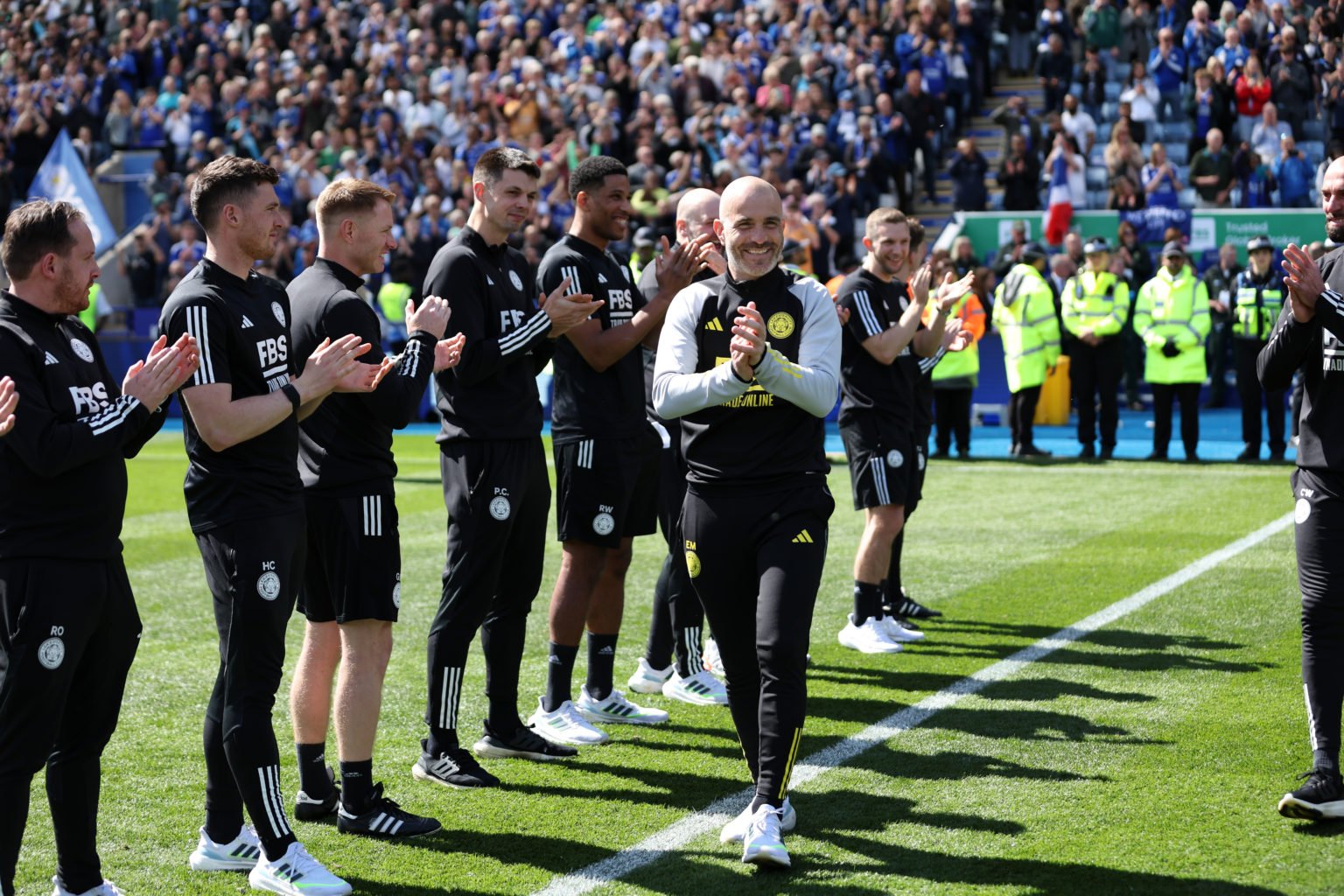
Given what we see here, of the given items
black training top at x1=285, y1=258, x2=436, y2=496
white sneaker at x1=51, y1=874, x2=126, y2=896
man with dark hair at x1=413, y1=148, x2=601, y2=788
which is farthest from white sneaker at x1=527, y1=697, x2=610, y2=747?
white sneaker at x1=51, y1=874, x2=126, y2=896

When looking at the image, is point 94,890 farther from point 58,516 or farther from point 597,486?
point 597,486

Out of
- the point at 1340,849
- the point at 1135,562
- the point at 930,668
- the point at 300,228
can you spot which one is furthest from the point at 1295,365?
the point at 300,228

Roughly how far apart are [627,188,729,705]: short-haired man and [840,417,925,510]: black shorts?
1.35 metres

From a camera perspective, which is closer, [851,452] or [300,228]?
[851,452]

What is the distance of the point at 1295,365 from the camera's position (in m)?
5.41

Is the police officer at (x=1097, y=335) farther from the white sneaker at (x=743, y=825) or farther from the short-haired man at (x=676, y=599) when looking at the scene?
the white sneaker at (x=743, y=825)

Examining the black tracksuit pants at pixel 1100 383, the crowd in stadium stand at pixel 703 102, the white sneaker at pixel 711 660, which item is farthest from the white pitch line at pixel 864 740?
the crowd in stadium stand at pixel 703 102

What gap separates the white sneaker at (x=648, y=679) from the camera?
24.6 ft

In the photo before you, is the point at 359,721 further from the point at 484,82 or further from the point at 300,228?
the point at 484,82

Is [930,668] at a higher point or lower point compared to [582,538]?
lower

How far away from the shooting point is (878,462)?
8406mm

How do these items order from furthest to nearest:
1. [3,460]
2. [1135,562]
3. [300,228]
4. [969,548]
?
[300,228]
[969,548]
[1135,562]
[3,460]

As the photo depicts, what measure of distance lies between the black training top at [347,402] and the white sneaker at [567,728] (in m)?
1.68

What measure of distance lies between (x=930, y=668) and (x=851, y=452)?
1.36 meters
